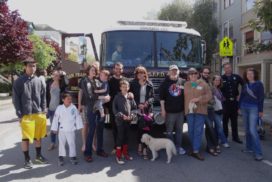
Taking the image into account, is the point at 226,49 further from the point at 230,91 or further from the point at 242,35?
the point at 242,35

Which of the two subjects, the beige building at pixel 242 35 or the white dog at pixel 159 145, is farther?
the beige building at pixel 242 35

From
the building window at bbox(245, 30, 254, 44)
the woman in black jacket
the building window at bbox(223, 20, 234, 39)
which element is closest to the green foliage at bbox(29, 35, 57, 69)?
the building window at bbox(223, 20, 234, 39)

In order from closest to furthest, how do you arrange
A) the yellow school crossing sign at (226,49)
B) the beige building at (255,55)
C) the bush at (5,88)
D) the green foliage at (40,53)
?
1. the yellow school crossing sign at (226,49)
2. the beige building at (255,55)
3. the bush at (5,88)
4. the green foliage at (40,53)

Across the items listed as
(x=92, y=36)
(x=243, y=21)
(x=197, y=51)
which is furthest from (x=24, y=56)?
(x=197, y=51)

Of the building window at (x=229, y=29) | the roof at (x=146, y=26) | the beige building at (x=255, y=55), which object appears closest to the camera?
the roof at (x=146, y=26)

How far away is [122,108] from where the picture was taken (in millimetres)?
7410

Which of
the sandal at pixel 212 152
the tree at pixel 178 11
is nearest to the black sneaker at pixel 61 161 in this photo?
the sandal at pixel 212 152

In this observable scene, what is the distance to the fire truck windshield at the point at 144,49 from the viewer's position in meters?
8.98

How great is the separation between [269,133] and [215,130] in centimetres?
340

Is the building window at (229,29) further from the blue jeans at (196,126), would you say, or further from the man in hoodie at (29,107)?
the man in hoodie at (29,107)

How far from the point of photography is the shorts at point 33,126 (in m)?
6.87

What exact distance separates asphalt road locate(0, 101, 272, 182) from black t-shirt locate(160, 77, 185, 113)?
3.33ft

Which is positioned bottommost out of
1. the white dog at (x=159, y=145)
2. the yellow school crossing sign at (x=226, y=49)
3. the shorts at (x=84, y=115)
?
the white dog at (x=159, y=145)

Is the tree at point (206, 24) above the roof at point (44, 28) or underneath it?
underneath
